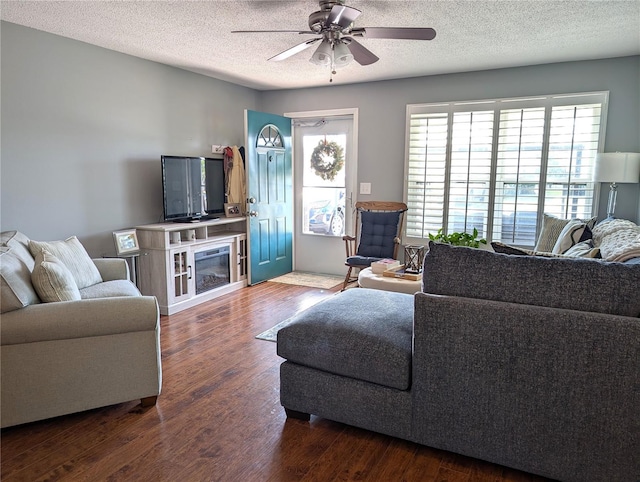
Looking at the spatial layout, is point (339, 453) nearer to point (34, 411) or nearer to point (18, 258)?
point (34, 411)

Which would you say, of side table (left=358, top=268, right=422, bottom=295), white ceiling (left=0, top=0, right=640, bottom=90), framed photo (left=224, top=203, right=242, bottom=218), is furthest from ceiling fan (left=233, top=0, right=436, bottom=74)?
framed photo (left=224, top=203, right=242, bottom=218)

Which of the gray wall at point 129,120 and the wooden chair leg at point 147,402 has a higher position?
the gray wall at point 129,120

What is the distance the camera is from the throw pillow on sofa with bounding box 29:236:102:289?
9.50 feet

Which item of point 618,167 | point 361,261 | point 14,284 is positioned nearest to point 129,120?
point 14,284

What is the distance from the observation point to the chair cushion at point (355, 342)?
200 centimetres

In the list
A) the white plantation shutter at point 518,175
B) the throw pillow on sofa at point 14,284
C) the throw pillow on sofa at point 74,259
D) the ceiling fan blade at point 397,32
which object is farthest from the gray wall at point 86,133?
the white plantation shutter at point 518,175

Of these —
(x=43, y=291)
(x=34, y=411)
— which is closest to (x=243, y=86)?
(x=43, y=291)

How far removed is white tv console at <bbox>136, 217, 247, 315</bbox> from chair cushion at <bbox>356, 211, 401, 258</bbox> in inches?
55.2

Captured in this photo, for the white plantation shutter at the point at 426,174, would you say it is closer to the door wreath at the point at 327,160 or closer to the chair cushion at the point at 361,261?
the chair cushion at the point at 361,261

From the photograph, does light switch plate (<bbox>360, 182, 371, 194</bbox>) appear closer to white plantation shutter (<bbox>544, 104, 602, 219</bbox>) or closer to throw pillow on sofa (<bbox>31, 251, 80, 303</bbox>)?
white plantation shutter (<bbox>544, 104, 602, 219</bbox>)

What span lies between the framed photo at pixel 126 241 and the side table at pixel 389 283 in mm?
2026

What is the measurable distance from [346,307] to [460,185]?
9.33ft

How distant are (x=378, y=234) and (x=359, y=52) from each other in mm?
2290

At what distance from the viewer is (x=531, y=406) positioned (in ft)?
5.77
